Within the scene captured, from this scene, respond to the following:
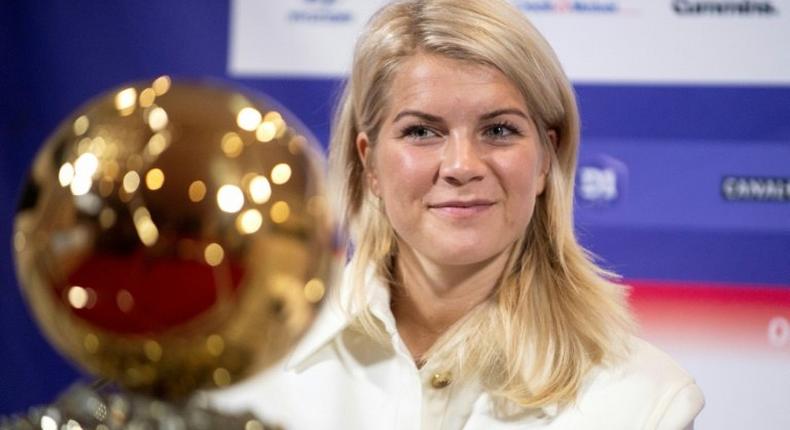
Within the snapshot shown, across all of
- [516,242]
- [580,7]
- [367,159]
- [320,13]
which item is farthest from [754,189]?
[367,159]

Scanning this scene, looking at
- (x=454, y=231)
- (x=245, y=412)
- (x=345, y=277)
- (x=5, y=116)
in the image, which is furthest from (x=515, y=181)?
(x=5, y=116)

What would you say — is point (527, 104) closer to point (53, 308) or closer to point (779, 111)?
point (53, 308)

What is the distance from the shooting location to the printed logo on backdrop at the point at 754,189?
8.41 feet

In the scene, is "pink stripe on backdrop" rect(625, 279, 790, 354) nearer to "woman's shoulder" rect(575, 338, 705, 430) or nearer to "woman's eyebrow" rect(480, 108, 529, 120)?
"woman's shoulder" rect(575, 338, 705, 430)

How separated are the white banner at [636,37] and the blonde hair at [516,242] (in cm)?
103

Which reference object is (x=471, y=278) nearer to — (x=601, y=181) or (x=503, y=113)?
(x=503, y=113)

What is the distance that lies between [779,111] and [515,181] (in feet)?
4.45

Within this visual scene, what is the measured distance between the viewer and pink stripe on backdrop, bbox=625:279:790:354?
2.56m

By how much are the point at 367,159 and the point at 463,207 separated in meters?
0.23

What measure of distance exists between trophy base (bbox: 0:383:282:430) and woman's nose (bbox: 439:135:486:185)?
85 centimetres

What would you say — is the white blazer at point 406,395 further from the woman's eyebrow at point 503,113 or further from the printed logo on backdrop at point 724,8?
the printed logo on backdrop at point 724,8

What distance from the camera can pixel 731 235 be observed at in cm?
258

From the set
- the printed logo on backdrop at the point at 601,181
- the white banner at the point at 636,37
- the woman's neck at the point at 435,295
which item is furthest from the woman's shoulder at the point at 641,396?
the white banner at the point at 636,37

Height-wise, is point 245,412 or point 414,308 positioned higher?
point 245,412
